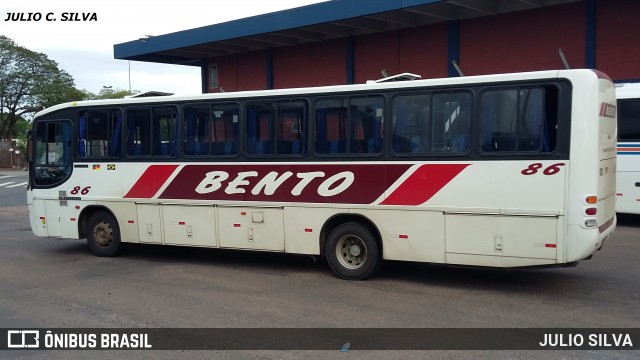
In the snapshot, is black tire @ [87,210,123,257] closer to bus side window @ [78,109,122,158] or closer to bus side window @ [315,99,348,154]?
bus side window @ [78,109,122,158]

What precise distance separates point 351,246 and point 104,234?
5.07 metres

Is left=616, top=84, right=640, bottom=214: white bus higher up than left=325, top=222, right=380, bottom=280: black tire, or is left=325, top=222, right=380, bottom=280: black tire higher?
left=616, top=84, right=640, bottom=214: white bus

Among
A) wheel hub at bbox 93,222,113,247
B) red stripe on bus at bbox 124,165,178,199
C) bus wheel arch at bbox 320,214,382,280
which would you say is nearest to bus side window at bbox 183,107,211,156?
red stripe on bus at bbox 124,165,178,199

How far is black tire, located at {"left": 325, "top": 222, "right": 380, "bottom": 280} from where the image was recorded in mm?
8570

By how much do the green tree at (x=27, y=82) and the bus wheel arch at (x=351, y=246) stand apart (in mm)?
66692

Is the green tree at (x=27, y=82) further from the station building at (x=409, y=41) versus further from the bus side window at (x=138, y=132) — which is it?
the bus side window at (x=138, y=132)

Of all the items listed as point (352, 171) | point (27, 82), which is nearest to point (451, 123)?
point (352, 171)

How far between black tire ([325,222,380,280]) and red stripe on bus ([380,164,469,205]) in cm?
62

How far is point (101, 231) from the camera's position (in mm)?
11047

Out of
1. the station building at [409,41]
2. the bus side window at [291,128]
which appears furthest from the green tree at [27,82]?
the bus side window at [291,128]

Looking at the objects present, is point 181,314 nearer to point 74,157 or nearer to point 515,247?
point 515,247

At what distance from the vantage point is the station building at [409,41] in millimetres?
15859

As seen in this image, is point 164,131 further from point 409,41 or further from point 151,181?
point 409,41

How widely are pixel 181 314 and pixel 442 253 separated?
360 cm
